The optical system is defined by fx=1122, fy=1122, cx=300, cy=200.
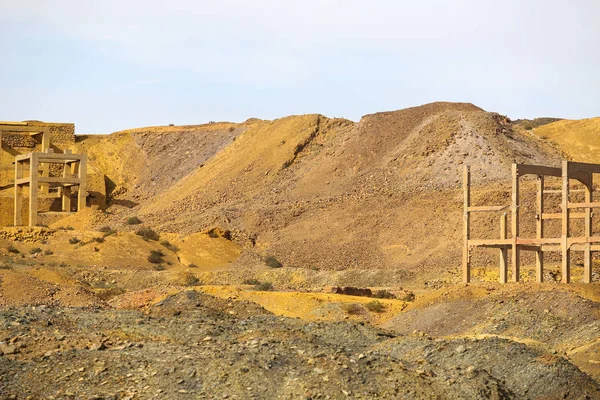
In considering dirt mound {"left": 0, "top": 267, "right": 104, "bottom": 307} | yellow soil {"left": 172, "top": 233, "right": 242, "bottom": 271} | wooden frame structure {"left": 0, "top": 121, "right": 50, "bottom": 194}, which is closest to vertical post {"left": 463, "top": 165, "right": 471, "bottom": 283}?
dirt mound {"left": 0, "top": 267, "right": 104, "bottom": 307}

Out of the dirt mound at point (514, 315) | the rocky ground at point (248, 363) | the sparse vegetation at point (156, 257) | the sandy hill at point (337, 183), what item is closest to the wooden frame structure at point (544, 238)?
the dirt mound at point (514, 315)

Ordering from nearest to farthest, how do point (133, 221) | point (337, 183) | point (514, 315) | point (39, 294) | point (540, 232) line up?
point (514, 315)
point (39, 294)
point (540, 232)
point (337, 183)
point (133, 221)

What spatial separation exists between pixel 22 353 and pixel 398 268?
84.5 ft

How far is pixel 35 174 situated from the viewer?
5381 centimetres

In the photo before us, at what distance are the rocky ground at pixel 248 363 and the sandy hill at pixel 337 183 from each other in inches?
782

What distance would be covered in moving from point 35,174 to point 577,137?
28.3 meters

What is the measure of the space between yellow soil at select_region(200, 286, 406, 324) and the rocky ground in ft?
22.1

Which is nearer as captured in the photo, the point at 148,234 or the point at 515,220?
the point at 515,220

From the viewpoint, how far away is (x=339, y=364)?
16156 millimetres

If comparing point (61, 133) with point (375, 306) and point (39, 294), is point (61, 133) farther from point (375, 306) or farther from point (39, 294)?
point (375, 306)

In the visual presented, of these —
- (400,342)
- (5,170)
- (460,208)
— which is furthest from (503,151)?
(400,342)

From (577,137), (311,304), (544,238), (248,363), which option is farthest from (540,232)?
(577,137)

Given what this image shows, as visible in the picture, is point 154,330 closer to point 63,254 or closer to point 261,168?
point 63,254

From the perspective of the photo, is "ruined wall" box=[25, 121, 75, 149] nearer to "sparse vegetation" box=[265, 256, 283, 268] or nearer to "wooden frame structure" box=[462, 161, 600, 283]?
"sparse vegetation" box=[265, 256, 283, 268]
